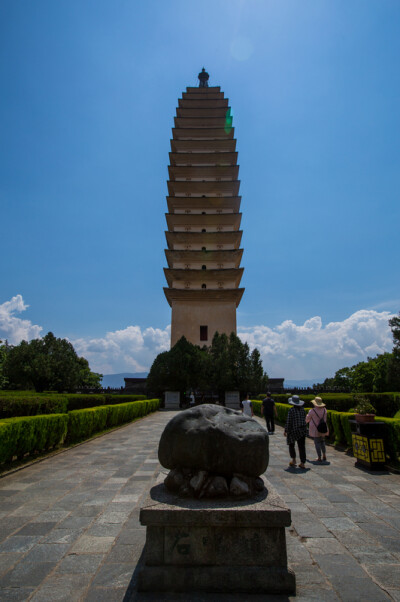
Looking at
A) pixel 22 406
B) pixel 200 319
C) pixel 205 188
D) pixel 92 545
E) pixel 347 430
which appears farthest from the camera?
pixel 205 188

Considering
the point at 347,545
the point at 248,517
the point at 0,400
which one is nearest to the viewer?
the point at 248,517

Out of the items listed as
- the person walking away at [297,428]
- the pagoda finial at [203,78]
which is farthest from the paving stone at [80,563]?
the pagoda finial at [203,78]

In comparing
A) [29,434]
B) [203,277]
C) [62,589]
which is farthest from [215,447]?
[203,277]

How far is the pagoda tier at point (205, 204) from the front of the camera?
33.3m

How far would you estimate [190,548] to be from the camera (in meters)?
2.59

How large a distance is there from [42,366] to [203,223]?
65.0ft

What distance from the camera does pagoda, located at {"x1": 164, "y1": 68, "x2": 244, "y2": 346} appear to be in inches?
1190

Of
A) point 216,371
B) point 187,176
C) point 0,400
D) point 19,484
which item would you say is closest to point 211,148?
point 187,176

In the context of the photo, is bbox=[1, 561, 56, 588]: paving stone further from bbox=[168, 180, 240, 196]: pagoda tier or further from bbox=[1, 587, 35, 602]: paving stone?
bbox=[168, 180, 240, 196]: pagoda tier

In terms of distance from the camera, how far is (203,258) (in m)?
31.5

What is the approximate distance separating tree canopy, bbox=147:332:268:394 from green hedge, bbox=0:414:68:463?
Result: 14958mm

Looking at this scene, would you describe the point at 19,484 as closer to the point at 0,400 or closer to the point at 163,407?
the point at 0,400

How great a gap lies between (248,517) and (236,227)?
32.4 meters

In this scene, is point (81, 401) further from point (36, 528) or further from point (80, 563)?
point (80, 563)
